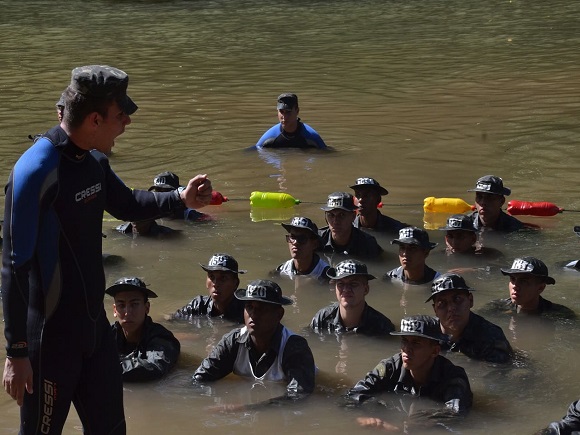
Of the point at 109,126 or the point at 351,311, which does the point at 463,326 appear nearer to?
the point at 351,311

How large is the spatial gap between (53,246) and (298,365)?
4013 mm

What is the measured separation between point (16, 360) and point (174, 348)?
4.50m

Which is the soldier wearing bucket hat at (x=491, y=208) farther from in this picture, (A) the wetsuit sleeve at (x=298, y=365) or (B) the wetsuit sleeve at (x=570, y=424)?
(B) the wetsuit sleeve at (x=570, y=424)

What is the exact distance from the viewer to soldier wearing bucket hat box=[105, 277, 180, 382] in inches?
352

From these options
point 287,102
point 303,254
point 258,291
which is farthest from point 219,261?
point 287,102

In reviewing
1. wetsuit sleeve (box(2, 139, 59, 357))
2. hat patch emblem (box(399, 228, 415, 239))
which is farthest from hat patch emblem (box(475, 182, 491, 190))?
wetsuit sleeve (box(2, 139, 59, 357))

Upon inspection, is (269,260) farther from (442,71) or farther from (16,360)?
(442,71)

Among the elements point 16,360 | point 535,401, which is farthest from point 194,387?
point 16,360

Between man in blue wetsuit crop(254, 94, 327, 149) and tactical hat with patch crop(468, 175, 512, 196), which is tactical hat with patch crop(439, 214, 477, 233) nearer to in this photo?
tactical hat with patch crop(468, 175, 512, 196)

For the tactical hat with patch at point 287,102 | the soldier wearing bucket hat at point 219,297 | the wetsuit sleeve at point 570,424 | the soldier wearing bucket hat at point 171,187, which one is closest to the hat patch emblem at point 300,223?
the soldier wearing bucket hat at point 219,297

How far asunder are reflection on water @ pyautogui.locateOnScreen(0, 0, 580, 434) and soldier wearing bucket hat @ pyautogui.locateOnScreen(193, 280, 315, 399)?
15 cm

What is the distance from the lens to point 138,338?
30.2 ft

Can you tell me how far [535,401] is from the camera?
28.7 feet

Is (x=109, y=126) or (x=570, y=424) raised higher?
(x=109, y=126)
